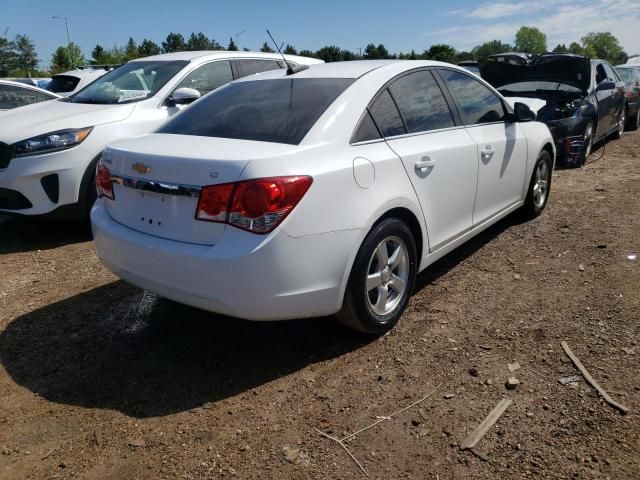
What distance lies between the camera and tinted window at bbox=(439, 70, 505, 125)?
412cm

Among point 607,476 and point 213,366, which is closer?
point 607,476

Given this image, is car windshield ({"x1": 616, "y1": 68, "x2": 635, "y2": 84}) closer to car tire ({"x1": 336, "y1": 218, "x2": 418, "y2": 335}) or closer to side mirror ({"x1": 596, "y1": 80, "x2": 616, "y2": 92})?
side mirror ({"x1": 596, "y1": 80, "x2": 616, "y2": 92})

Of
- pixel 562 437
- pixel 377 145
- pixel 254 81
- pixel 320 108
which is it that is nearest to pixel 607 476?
pixel 562 437

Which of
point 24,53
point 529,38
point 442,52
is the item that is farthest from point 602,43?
point 24,53

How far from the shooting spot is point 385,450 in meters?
2.39

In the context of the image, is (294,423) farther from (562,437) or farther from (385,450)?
(562,437)

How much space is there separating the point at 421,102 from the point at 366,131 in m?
0.76

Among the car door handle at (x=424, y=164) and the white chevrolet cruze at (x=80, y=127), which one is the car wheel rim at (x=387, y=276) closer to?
the car door handle at (x=424, y=164)

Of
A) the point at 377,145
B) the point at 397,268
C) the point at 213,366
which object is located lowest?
the point at 213,366

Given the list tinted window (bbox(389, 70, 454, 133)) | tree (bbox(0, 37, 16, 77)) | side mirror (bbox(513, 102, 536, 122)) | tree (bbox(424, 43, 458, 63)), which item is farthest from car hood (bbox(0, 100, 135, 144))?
tree (bbox(0, 37, 16, 77))

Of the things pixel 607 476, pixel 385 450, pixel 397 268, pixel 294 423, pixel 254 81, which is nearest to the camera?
pixel 607 476

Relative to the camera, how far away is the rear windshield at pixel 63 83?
464 inches

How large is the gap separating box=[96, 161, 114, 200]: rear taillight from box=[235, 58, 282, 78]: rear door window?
11.9 ft

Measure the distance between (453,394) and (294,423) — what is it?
31.8 inches
